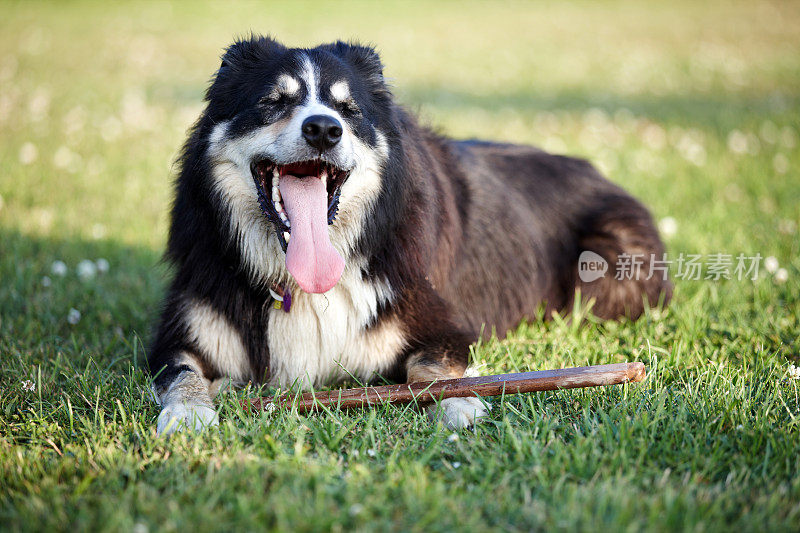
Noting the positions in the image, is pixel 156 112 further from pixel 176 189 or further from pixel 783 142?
pixel 783 142

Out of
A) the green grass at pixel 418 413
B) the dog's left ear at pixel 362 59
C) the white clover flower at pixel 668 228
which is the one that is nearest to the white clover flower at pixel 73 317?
the green grass at pixel 418 413

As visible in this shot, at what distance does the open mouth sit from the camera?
3156 mm

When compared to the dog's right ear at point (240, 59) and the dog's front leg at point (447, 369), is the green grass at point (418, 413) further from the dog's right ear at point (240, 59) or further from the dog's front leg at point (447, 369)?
the dog's right ear at point (240, 59)

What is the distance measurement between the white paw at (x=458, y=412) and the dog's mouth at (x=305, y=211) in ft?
2.53

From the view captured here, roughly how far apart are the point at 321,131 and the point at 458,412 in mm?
1392

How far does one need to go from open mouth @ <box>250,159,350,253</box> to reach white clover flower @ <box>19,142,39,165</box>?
5.22 m

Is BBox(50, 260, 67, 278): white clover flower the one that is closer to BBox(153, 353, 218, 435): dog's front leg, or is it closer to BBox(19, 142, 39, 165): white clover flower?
BBox(153, 353, 218, 435): dog's front leg

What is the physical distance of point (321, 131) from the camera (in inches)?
117

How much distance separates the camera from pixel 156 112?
372 inches

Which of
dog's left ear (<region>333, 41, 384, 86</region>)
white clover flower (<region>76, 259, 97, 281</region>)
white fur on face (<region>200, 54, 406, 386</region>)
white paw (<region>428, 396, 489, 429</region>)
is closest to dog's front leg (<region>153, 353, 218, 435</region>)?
white fur on face (<region>200, 54, 406, 386</region>)

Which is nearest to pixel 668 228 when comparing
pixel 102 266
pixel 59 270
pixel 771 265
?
pixel 771 265

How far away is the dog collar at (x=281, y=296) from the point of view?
10.7ft

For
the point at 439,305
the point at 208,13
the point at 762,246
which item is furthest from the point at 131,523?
the point at 208,13

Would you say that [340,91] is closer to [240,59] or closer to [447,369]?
[240,59]
